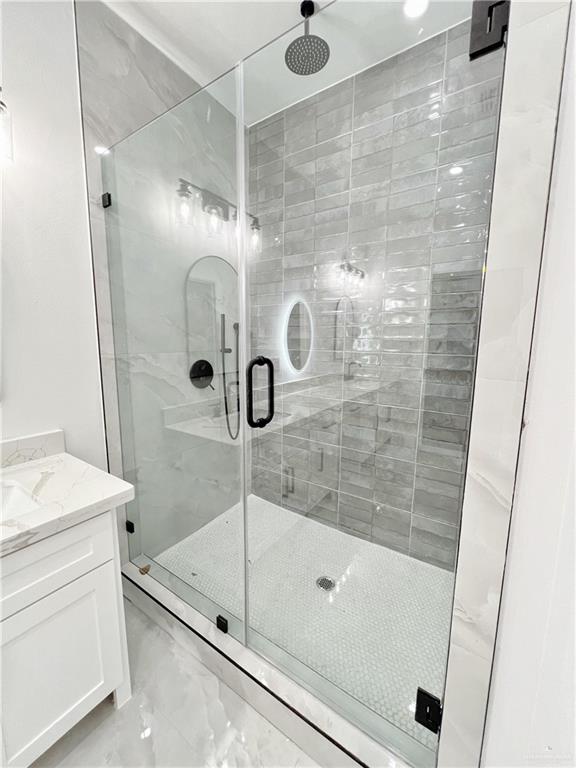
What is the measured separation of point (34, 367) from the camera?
1380 millimetres

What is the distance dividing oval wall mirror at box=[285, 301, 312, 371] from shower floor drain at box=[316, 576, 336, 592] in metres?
1.22

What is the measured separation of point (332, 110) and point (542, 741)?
2.48 m

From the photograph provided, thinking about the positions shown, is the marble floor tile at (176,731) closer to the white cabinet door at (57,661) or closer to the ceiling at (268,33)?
the white cabinet door at (57,661)

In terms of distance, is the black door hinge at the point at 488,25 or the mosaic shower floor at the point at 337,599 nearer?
the black door hinge at the point at 488,25

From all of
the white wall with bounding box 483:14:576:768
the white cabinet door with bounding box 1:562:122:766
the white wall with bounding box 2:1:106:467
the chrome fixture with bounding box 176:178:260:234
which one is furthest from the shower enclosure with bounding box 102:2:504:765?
the white wall with bounding box 483:14:576:768

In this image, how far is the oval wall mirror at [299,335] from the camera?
2107mm

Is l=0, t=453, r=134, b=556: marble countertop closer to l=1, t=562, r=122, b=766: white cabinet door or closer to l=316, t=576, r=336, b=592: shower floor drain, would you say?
l=1, t=562, r=122, b=766: white cabinet door

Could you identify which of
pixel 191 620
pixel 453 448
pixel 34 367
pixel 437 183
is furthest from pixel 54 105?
pixel 453 448

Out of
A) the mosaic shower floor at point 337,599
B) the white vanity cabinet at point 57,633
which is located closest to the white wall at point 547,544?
the mosaic shower floor at point 337,599

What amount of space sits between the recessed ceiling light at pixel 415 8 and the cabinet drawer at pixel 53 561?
2333 millimetres

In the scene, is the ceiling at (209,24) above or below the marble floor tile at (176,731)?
above

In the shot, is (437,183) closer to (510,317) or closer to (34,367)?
(510,317)

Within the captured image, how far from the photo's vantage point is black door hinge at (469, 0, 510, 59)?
0.67 m

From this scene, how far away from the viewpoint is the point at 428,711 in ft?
3.18
